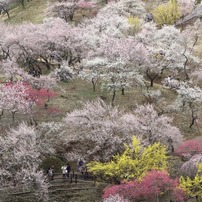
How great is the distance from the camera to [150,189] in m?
34.6

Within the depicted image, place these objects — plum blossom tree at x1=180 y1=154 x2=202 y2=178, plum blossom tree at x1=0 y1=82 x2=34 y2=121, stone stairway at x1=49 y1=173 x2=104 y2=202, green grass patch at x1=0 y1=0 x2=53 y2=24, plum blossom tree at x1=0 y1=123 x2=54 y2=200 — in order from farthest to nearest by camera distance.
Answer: green grass patch at x1=0 y1=0 x2=53 y2=24, plum blossom tree at x1=0 y1=82 x2=34 y2=121, stone stairway at x1=49 y1=173 x2=104 y2=202, plum blossom tree at x1=180 y1=154 x2=202 y2=178, plum blossom tree at x1=0 y1=123 x2=54 y2=200

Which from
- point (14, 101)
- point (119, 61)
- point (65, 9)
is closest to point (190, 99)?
point (119, 61)

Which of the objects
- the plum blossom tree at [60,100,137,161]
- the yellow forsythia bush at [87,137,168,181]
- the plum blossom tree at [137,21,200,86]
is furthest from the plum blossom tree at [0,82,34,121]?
the plum blossom tree at [137,21,200,86]

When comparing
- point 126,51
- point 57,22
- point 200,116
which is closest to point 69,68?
point 126,51

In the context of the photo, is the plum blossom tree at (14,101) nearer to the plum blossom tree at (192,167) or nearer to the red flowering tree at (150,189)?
the red flowering tree at (150,189)

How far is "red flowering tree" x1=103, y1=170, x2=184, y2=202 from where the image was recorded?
34562 mm

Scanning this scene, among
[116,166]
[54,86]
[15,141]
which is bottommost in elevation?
[116,166]

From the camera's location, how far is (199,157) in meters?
39.3

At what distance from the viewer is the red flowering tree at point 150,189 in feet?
113

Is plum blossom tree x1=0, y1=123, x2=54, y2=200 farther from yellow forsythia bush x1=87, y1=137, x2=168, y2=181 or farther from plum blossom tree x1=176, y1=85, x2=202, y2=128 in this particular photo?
plum blossom tree x1=176, y1=85, x2=202, y2=128

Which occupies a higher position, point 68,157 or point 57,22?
point 57,22

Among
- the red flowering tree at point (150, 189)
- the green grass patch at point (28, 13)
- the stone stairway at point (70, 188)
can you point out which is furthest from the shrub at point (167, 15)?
the red flowering tree at point (150, 189)

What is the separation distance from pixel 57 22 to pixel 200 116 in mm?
31970

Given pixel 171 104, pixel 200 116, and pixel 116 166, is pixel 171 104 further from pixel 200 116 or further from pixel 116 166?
pixel 116 166
